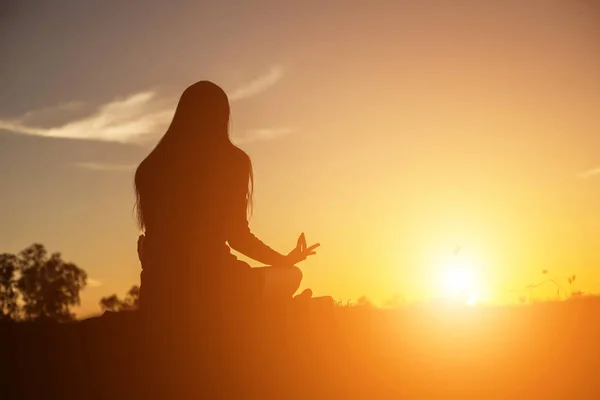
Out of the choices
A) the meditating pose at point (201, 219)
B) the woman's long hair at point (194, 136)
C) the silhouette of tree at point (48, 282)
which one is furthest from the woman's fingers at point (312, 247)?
the silhouette of tree at point (48, 282)

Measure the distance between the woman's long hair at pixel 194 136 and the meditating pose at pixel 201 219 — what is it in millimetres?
11

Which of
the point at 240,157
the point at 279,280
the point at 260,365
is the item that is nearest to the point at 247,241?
the point at 279,280

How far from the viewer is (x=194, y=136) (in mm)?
9508

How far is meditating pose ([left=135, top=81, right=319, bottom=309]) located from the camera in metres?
9.34

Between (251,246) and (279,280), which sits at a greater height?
(251,246)

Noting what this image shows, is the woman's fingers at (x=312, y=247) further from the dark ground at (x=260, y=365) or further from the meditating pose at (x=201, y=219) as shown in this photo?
the dark ground at (x=260, y=365)

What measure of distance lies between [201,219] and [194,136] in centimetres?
96

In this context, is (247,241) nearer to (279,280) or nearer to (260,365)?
(279,280)

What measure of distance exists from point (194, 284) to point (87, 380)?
1594 mm

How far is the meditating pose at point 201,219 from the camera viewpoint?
9.34 meters

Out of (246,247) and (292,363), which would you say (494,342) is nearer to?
(292,363)

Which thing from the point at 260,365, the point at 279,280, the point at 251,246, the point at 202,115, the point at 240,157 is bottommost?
the point at 260,365

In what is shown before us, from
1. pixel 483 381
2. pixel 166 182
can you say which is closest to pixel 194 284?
pixel 166 182

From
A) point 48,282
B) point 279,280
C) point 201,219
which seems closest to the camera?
point 201,219
